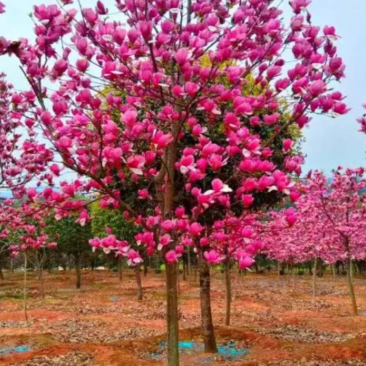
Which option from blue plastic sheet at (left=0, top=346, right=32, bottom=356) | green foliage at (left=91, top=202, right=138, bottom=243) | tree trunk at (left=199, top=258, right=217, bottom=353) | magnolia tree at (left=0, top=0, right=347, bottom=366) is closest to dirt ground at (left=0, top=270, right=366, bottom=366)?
blue plastic sheet at (left=0, top=346, right=32, bottom=356)

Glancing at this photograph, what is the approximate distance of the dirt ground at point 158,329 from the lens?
12.6 meters

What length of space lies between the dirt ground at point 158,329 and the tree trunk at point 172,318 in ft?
20.7

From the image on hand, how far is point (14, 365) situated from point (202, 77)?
10.8 m

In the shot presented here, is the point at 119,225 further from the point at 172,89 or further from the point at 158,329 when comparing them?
the point at 172,89

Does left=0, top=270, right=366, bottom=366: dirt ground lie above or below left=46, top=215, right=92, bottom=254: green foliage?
below

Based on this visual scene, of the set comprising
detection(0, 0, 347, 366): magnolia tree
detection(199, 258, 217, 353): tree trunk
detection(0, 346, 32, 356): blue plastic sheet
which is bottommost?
detection(0, 346, 32, 356): blue plastic sheet

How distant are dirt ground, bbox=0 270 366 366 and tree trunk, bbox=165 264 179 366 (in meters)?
6.30

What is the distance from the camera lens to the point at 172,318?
5906 millimetres

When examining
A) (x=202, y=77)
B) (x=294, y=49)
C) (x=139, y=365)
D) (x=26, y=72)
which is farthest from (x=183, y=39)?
(x=139, y=365)

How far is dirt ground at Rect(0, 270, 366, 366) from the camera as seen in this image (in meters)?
12.6

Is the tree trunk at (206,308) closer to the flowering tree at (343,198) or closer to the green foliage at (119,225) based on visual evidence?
the flowering tree at (343,198)

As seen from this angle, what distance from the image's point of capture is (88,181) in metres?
5.65

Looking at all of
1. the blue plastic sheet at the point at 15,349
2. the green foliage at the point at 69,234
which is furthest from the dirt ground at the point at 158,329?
the green foliage at the point at 69,234

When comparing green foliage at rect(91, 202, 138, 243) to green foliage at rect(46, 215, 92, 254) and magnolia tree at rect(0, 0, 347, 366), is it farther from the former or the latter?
magnolia tree at rect(0, 0, 347, 366)
